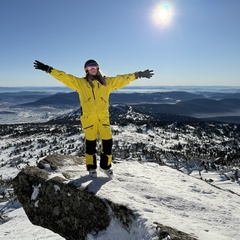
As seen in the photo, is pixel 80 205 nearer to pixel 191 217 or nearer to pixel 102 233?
pixel 102 233

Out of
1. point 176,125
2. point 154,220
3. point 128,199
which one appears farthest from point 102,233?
point 176,125

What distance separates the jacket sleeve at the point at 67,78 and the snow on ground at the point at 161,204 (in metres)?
2.22

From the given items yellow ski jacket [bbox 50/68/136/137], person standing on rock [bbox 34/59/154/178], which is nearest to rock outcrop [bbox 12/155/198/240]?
person standing on rock [bbox 34/59/154/178]

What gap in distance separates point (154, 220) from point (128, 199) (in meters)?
1.01

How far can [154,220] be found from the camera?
493cm

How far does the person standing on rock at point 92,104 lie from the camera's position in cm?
737

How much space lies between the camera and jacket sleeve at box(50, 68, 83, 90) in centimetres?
747

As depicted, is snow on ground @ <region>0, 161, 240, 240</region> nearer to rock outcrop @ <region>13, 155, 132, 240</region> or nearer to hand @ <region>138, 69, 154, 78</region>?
rock outcrop @ <region>13, 155, 132, 240</region>

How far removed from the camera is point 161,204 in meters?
5.89

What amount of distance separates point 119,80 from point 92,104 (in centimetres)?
111

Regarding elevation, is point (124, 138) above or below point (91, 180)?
below

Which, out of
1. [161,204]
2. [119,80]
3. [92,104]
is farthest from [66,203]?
[119,80]

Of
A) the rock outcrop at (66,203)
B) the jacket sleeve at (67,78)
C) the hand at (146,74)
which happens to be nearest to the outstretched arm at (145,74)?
the hand at (146,74)

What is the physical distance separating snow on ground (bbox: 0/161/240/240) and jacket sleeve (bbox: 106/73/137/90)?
226 centimetres
